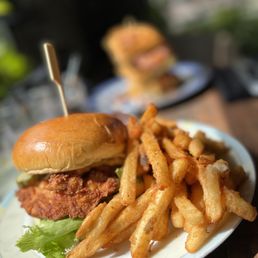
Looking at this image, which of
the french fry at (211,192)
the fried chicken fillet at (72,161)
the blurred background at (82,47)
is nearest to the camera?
the french fry at (211,192)

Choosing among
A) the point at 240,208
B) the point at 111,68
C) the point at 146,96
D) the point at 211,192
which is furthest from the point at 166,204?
the point at 111,68

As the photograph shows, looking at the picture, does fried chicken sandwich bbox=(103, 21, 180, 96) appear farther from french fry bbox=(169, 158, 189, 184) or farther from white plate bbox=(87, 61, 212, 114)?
french fry bbox=(169, 158, 189, 184)

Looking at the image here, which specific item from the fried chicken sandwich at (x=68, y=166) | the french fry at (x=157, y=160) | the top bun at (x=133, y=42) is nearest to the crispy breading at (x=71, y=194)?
the fried chicken sandwich at (x=68, y=166)

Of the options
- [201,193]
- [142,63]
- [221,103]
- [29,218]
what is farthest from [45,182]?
[142,63]

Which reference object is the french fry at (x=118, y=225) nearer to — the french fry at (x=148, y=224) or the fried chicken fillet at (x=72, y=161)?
the french fry at (x=148, y=224)

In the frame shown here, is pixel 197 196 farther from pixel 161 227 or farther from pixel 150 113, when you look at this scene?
pixel 150 113

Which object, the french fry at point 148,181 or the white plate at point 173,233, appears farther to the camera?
the french fry at point 148,181
